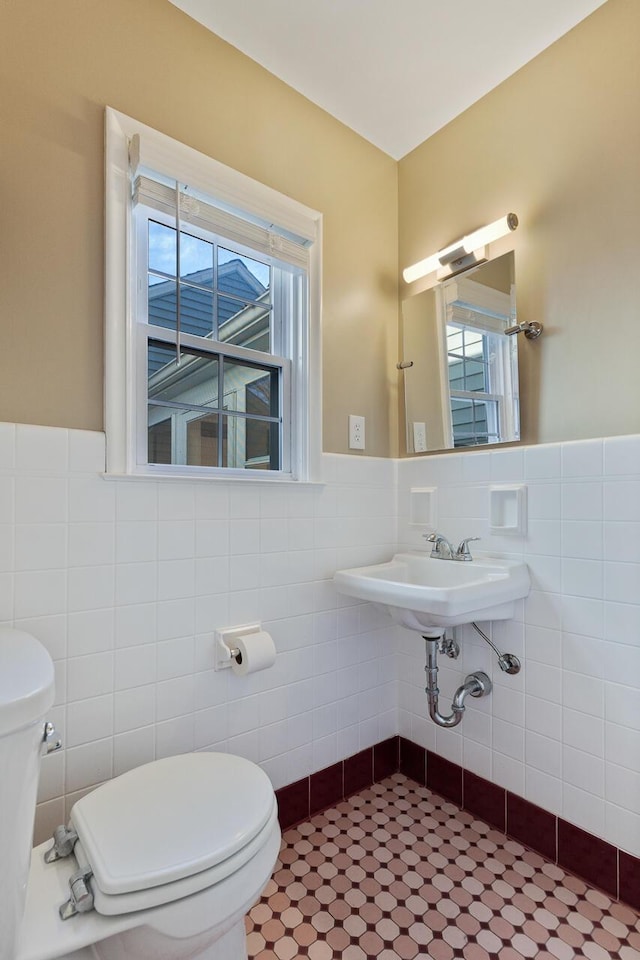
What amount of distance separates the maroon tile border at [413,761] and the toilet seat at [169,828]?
0.94 meters

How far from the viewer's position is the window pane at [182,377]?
1413mm

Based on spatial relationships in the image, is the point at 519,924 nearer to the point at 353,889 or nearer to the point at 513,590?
the point at 353,889

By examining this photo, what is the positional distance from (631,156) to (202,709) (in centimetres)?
195

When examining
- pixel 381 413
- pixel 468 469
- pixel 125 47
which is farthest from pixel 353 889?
pixel 125 47

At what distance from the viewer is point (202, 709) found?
1.36m

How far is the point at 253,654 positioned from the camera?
52.6 inches

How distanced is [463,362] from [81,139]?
130 cm

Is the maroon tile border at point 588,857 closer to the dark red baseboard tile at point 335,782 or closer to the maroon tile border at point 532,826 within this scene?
the maroon tile border at point 532,826

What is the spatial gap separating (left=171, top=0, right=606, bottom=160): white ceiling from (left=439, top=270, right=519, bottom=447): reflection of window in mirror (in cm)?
66

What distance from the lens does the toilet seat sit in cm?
82

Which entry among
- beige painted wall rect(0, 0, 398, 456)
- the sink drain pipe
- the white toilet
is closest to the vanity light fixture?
beige painted wall rect(0, 0, 398, 456)

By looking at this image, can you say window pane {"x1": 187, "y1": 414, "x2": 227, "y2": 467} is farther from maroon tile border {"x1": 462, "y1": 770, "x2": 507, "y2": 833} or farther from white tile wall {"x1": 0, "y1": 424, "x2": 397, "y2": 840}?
maroon tile border {"x1": 462, "y1": 770, "x2": 507, "y2": 833}

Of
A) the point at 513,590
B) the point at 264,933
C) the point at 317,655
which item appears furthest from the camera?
the point at 317,655

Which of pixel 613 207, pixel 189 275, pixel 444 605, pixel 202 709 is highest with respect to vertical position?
pixel 613 207
